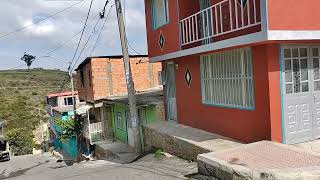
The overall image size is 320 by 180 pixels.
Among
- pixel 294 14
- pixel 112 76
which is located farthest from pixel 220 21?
pixel 112 76

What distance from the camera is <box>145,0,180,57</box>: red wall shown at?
1202cm

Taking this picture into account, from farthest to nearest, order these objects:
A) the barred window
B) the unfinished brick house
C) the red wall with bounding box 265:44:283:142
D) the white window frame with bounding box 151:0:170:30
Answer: the unfinished brick house
the white window frame with bounding box 151:0:170:30
the barred window
the red wall with bounding box 265:44:283:142

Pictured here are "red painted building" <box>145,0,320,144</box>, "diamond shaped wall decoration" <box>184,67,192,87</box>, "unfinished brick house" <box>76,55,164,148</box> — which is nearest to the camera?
"red painted building" <box>145,0,320,144</box>

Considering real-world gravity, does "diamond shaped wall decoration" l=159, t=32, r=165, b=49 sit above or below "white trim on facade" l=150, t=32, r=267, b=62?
above

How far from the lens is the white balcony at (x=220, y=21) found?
8.42 metres

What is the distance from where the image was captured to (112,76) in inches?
976

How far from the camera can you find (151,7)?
14383mm

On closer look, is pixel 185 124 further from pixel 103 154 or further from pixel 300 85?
pixel 103 154

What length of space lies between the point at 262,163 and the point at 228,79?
368 cm

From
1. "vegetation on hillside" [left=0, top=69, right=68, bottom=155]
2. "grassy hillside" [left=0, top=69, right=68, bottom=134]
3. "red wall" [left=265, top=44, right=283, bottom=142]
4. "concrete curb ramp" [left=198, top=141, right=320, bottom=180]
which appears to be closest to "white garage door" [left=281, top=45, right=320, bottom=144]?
"red wall" [left=265, top=44, right=283, bottom=142]

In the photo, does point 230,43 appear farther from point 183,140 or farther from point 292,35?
point 183,140

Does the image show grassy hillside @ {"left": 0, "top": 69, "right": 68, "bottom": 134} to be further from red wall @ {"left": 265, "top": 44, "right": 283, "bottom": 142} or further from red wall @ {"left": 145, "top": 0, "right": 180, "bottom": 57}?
red wall @ {"left": 265, "top": 44, "right": 283, "bottom": 142}

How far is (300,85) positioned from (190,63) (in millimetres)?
4287

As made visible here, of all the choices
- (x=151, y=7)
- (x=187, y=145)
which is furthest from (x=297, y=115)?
(x=151, y=7)
